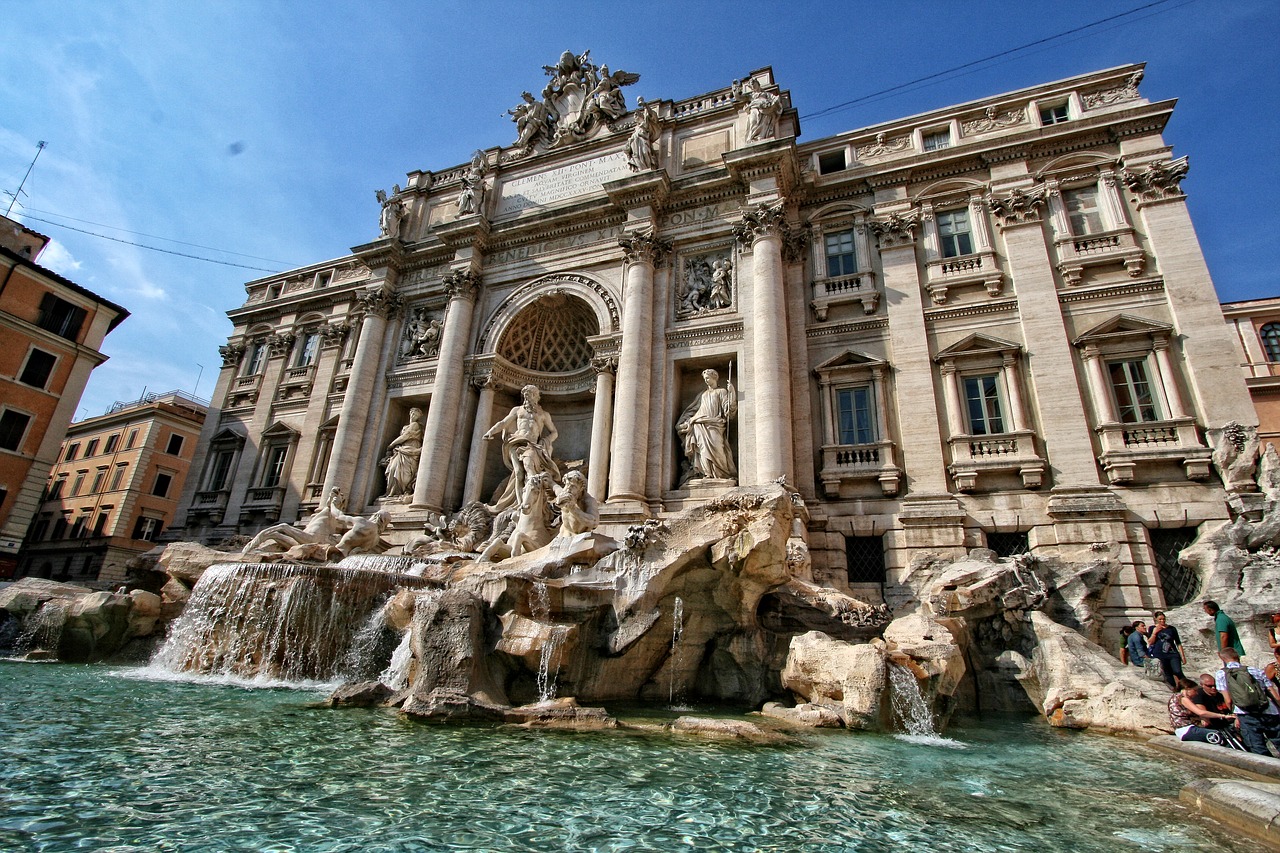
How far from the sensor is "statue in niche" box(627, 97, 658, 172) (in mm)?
19016

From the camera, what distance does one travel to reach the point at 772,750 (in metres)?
5.95

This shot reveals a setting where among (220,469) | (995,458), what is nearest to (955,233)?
(995,458)

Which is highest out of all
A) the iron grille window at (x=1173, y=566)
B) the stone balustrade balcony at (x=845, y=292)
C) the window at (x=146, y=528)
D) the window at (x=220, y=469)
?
the stone balustrade balcony at (x=845, y=292)

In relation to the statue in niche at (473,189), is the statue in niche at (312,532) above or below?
below

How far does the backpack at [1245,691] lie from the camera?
5875 millimetres

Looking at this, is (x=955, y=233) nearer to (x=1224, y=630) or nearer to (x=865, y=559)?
(x=865, y=559)

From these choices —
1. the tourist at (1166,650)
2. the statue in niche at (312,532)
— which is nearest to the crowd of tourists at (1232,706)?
the tourist at (1166,650)

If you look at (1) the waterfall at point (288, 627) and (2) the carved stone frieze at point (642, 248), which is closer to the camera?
(1) the waterfall at point (288, 627)

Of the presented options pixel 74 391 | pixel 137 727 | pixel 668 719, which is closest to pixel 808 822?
pixel 668 719

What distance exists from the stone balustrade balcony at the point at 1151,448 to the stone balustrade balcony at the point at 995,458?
1333mm

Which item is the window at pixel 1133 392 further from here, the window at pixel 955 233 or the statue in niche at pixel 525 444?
the statue in niche at pixel 525 444

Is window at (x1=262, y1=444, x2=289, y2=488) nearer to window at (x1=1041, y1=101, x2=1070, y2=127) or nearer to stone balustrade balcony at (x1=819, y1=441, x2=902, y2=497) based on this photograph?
stone balustrade balcony at (x1=819, y1=441, x2=902, y2=497)

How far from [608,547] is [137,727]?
267 inches

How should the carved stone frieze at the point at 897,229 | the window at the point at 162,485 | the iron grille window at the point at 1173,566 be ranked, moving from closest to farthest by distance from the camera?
the iron grille window at the point at 1173,566 → the carved stone frieze at the point at 897,229 → the window at the point at 162,485
